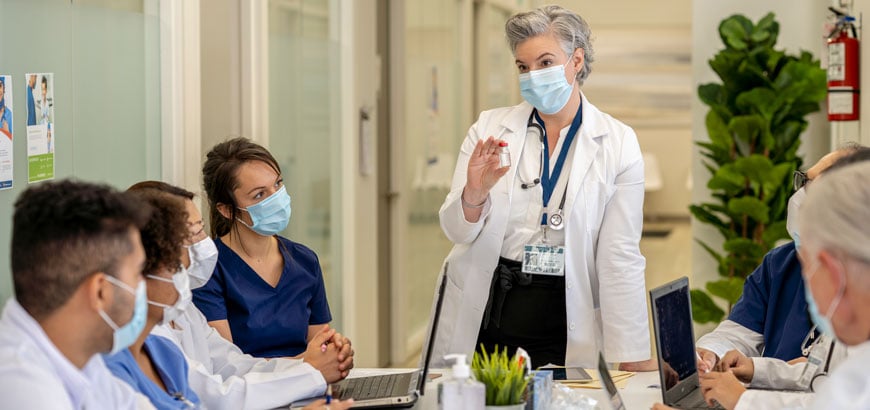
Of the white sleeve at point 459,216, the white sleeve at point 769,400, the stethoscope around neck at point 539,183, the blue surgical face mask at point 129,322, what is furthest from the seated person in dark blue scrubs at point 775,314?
the blue surgical face mask at point 129,322

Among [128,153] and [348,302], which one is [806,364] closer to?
[128,153]

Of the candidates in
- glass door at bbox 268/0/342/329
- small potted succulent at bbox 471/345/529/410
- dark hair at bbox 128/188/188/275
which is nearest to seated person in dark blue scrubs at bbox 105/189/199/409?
dark hair at bbox 128/188/188/275

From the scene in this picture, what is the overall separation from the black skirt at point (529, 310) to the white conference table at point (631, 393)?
32 centimetres

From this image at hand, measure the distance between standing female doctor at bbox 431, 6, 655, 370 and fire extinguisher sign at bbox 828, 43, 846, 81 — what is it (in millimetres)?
1871

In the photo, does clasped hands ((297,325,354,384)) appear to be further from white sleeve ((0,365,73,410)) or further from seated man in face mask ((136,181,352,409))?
white sleeve ((0,365,73,410))

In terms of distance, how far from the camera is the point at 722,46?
543 centimetres

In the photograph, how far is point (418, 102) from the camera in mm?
6715

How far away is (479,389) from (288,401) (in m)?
0.60

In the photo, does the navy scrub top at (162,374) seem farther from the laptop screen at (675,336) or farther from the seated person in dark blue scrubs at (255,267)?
the laptop screen at (675,336)

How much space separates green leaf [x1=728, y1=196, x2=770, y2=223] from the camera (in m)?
5.05

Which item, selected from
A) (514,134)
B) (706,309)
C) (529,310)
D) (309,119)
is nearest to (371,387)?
(529,310)

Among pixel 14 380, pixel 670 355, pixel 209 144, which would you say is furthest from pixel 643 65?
pixel 14 380

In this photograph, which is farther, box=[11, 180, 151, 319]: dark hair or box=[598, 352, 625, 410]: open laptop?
box=[598, 352, 625, 410]: open laptop

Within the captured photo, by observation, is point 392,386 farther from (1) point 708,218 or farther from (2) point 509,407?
(1) point 708,218
